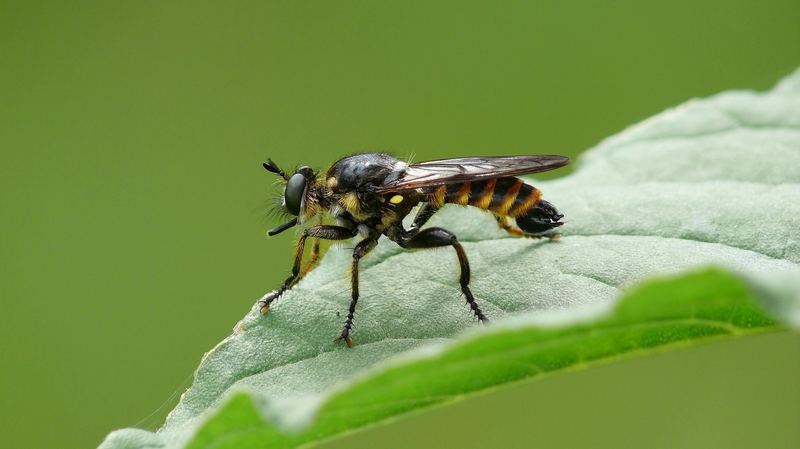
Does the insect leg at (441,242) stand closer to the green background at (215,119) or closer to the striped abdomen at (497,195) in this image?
the striped abdomen at (497,195)

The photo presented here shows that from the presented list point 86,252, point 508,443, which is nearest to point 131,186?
point 86,252

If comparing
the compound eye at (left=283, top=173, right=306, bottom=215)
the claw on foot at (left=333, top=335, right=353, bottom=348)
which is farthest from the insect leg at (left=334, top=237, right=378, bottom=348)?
the compound eye at (left=283, top=173, right=306, bottom=215)

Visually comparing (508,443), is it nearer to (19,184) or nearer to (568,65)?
(568,65)

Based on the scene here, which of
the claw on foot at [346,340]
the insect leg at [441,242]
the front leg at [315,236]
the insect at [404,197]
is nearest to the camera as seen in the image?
the claw on foot at [346,340]

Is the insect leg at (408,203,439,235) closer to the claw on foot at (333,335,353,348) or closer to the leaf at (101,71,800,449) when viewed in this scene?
the leaf at (101,71,800,449)

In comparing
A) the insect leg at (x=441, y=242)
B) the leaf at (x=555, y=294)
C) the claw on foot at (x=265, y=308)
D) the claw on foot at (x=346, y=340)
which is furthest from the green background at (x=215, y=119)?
the claw on foot at (x=346, y=340)

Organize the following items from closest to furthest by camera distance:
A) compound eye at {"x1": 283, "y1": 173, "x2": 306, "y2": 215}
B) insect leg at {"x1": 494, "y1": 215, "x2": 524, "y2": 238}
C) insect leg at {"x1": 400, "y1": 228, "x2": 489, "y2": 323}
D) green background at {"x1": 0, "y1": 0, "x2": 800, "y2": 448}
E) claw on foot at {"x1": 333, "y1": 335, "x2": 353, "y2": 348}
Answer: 1. claw on foot at {"x1": 333, "y1": 335, "x2": 353, "y2": 348}
2. insect leg at {"x1": 400, "y1": 228, "x2": 489, "y2": 323}
3. insect leg at {"x1": 494, "y1": 215, "x2": 524, "y2": 238}
4. compound eye at {"x1": 283, "y1": 173, "x2": 306, "y2": 215}
5. green background at {"x1": 0, "y1": 0, "x2": 800, "y2": 448}
